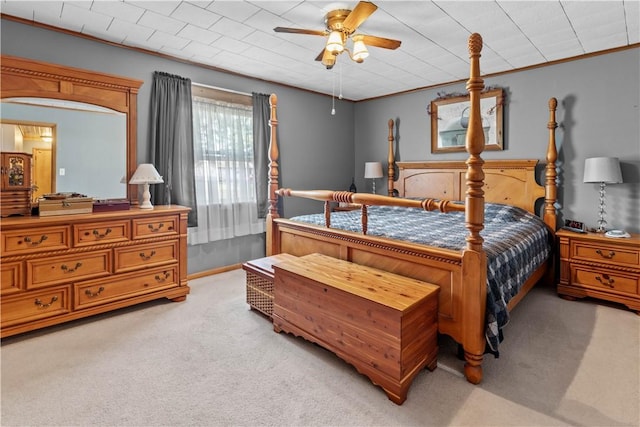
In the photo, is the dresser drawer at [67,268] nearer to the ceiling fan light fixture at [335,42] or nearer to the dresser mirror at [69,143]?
the dresser mirror at [69,143]

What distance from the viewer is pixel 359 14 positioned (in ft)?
7.33

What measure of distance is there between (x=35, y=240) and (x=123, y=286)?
0.73 m

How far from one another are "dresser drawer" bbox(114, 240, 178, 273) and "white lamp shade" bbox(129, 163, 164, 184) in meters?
0.60

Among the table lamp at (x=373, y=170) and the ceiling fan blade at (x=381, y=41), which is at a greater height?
the ceiling fan blade at (x=381, y=41)

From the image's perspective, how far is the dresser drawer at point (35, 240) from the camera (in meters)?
2.43

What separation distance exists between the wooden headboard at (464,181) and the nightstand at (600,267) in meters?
0.68

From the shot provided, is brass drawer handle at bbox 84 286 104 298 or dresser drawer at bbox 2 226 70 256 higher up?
dresser drawer at bbox 2 226 70 256

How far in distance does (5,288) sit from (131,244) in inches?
33.5

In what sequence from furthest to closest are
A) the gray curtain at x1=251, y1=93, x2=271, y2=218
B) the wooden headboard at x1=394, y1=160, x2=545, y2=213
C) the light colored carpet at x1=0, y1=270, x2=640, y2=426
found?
1. the gray curtain at x1=251, y1=93, x2=271, y2=218
2. the wooden headboard at x1=394, y1=160, x2=545, y2=213
3. the light colored carpet at x1=0, y1=270, x2=640, y2=426

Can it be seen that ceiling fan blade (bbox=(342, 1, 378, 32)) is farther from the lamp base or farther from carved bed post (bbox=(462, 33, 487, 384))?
the lamp base

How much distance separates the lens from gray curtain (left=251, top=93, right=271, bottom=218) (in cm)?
439

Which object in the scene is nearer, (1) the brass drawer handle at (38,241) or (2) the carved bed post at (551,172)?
(1) the brass drawer handle at (38,241)

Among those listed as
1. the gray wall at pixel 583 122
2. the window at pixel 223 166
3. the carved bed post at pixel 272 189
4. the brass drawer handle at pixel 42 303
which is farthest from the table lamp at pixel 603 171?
the brass drawer handle at pixel 42 303

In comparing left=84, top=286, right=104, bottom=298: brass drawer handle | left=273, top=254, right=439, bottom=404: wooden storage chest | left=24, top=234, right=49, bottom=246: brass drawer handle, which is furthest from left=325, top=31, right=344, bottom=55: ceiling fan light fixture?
left=84, top=286, right=104, bottom=298: brass drawer handle
